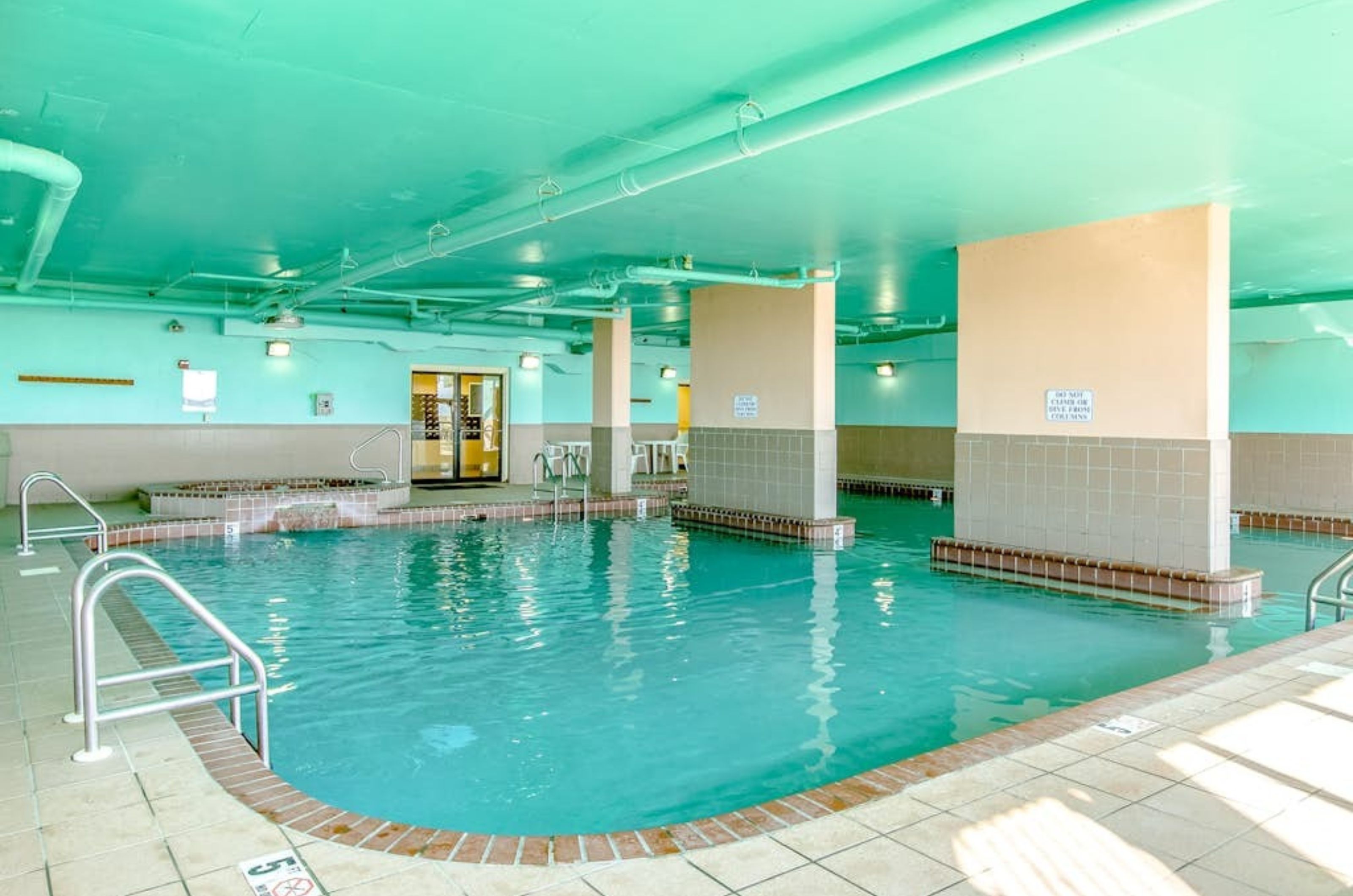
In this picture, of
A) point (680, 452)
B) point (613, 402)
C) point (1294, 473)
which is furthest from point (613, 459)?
point (1294, 473)

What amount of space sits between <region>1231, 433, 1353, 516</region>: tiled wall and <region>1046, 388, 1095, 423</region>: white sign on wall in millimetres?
6085

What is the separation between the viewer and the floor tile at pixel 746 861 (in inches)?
86.9

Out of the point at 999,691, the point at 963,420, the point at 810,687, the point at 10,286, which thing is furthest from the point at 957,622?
the point at 10,286

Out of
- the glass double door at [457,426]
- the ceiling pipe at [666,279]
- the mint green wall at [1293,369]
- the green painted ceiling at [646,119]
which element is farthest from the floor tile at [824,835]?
the glass double door at [457,426]

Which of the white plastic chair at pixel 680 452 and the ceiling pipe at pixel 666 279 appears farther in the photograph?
the white plastic chair at pixel 680 452

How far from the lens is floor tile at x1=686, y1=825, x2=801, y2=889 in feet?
7.24

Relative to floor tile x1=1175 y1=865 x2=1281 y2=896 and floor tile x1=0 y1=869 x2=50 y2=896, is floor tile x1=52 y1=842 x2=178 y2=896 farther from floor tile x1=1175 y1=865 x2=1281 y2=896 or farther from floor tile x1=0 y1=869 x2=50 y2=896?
floor tile x1=1175 y1=865 x2=1281 y2=896

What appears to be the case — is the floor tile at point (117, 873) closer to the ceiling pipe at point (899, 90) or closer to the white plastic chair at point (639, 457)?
the ceiling pipe at point (899, 90)

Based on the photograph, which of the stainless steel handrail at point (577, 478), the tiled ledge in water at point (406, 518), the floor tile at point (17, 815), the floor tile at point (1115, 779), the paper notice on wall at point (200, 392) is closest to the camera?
the floor tile at point (17, 815)

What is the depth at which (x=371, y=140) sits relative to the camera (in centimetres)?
489

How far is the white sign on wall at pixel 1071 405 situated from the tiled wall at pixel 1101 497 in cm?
17

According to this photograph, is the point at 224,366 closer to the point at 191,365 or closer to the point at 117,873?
the point at 191,365

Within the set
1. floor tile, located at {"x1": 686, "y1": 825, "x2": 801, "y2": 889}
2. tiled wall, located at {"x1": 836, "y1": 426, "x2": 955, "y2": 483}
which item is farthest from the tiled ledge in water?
floor tile, located at {"x1": 686, "y1": 825, "x2": 801, "y2": 889}

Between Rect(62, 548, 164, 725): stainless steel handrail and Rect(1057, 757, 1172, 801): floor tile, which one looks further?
Rect(62, 548, 164, 725): stainless steel handrail
